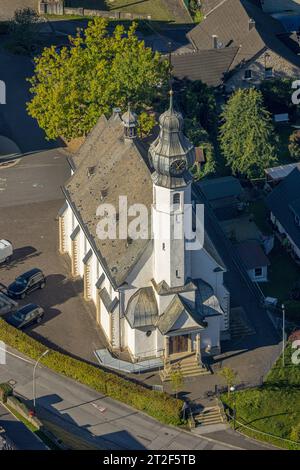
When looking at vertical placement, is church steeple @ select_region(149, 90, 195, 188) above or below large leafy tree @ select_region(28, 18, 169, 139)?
below

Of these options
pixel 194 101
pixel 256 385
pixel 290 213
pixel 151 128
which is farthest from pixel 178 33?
pixel 256 385

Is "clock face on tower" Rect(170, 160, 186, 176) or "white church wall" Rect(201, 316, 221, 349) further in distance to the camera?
"white church wall" Rect(201, 316, 221, 349)

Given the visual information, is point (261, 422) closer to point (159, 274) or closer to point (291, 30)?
point (159, 274)

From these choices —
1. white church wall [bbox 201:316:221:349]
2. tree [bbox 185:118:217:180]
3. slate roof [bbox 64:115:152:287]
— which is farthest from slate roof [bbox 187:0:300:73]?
white church wall [bbox 201:316:221:349]

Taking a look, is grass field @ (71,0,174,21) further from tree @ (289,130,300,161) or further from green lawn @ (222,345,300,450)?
green lawn @ (222,345,300,450)

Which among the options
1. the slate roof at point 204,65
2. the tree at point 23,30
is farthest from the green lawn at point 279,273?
the tree at point 23,30

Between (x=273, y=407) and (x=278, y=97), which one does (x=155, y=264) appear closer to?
(x=273, y=407)

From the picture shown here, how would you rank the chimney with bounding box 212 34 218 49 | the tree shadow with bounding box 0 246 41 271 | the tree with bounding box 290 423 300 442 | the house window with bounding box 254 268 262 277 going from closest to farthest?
the tree with bounding box 290 423 300 442, the house window with bounding box 254 268 262 277, the tree shadow with bounding box 0 246 41 271, the chimney with bounding box 212 34 218 49
